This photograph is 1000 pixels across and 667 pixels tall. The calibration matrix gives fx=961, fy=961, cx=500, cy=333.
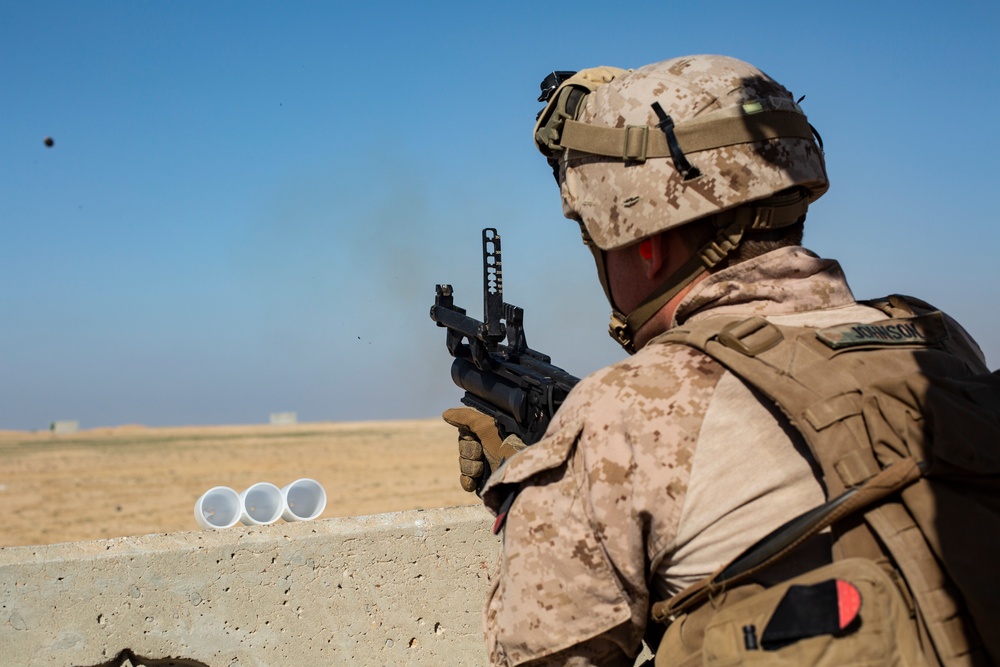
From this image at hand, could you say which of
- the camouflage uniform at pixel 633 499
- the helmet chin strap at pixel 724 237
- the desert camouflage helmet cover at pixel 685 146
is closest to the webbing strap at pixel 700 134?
the desert camouflage helmet cover at pixel 685 146

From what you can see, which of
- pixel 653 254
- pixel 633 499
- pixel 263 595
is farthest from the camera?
pixel 263 595

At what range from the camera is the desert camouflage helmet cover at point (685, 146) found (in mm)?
2121

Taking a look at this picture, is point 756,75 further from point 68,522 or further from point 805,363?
point 68,522

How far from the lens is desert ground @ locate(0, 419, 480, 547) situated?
18891 millimetres

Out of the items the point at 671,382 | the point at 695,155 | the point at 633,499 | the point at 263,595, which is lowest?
the point at 633,499

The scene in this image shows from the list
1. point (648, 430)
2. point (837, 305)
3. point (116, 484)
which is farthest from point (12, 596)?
point (116, 484)

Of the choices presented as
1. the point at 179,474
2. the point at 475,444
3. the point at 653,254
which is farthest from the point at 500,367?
the point at 179,474

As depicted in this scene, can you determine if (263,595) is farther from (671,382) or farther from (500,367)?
(671,382)

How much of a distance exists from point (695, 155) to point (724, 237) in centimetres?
19

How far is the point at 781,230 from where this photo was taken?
220cm

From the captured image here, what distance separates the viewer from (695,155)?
2133 mm

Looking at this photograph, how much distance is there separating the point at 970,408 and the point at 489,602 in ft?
3.29

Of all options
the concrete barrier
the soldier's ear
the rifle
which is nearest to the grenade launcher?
the rifle

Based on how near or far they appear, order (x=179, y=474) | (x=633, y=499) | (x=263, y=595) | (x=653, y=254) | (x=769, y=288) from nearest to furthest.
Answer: (x=633, y=499), (x=769, y=288), (x=653, y=254), (x=263, y=595), (x=179, y=474)
